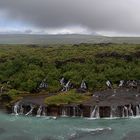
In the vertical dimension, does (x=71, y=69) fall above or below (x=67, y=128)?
above

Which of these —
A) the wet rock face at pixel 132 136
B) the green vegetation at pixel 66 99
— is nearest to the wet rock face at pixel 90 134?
the wet rock face at pixel 132 136

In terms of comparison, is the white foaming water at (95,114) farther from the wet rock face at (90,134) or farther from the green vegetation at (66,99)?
the wet rock face at (90,134)

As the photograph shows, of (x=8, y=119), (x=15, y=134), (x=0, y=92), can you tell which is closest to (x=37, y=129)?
(x=15, y=134)

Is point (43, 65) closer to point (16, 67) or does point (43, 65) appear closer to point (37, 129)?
point (16, 67)

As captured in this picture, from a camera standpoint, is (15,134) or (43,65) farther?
(43,65)

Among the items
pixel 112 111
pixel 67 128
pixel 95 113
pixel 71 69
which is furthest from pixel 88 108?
pixel 71 69

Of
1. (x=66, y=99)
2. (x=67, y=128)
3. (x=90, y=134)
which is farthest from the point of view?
(x=66, y=99)

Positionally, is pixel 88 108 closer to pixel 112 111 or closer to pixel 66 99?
pixel 112 111
